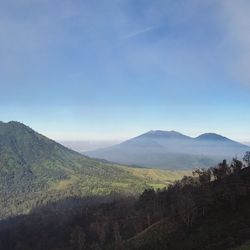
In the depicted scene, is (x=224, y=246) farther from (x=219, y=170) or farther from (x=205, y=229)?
(x=219, y=170)

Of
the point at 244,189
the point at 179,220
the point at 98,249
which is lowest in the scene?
the point at 98,249

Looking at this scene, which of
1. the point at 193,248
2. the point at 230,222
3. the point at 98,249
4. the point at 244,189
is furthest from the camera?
the point at 98,249

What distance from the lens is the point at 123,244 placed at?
17788 cm

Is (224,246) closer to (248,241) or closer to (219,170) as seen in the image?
(248,241)

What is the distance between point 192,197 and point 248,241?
86716 mm

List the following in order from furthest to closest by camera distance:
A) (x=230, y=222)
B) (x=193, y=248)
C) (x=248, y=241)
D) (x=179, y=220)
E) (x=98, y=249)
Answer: (x=98, y=249) → (x=179, y=220) → (x=230, y=222) → (x=193, y=248) → (x=248, y=241)

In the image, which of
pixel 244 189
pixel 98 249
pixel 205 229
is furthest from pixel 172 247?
pixel 98 249

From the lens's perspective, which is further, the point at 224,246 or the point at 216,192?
the point at 216,192

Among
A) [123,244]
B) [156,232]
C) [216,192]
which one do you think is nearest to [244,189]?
[216,192]

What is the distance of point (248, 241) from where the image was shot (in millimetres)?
93438

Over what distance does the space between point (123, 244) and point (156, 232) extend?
17130mm

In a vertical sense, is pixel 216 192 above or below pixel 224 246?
above

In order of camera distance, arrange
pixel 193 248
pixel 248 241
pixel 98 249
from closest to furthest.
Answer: pixel 248 241 < pixel 193 248 < pixel 98 249

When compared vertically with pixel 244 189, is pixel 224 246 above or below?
below
